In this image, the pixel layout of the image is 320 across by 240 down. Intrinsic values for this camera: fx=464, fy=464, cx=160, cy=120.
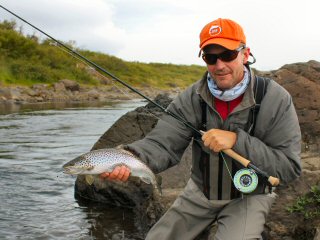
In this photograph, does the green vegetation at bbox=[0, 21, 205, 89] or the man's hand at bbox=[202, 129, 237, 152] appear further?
the green vegetation at bbox=[0, 21, 205, 89]

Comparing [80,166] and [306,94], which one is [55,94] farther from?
[80,166]

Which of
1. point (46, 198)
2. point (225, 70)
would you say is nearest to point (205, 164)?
point (225, 70)

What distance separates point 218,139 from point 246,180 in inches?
16.1

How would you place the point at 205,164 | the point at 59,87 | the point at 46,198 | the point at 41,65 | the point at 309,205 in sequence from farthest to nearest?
the point at 41,65 → the point at 59,87 → the point at 46,198 → the point at 309,205 → the point at 205,164

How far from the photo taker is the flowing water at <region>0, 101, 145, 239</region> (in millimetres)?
6570

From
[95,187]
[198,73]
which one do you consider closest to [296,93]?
[95,187]

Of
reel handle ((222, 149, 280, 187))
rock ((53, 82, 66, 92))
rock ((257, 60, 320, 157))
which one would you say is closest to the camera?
reel handle ((222, 149, 280, 187))

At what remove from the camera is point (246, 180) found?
377cm

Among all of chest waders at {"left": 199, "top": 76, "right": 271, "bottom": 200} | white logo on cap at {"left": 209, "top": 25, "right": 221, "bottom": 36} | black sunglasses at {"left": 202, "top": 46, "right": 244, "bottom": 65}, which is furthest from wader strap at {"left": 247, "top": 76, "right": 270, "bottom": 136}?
white logo on cap at {"left": 209, "top": 25, "right": 221, "bottom": 36}

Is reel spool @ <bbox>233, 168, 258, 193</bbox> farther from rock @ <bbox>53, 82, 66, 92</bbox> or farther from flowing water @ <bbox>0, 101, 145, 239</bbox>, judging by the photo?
rock @ <bbox>53, 82, 66, 92</bbox>

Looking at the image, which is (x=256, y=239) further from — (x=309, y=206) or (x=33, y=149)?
(x=33, y=149)

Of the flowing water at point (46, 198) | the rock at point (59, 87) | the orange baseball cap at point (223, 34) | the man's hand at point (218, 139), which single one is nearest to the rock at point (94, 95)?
the rock at point (59, 87)

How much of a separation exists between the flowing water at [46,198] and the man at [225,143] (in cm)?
241

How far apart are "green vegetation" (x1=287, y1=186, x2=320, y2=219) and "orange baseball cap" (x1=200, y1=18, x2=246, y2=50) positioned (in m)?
1.99
